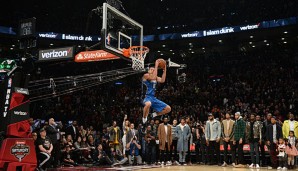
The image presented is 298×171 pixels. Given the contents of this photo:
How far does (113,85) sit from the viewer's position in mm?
30688

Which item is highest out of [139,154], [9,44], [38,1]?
[38,1]

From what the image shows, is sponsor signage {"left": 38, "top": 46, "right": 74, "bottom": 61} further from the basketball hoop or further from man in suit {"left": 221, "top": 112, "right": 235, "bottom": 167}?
man in suit {"left": 221, "top": 112, "right": 235, "bottom": 167}

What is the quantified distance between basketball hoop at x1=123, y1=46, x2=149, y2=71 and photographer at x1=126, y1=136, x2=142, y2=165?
4.85 meters

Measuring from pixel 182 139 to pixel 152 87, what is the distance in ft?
20.9

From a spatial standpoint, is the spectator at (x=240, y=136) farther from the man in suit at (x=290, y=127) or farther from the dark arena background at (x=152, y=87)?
the man in suit at (x=290, y=127)

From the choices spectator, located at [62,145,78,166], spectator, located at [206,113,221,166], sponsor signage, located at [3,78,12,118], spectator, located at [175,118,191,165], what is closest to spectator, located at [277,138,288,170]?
spectator, located at [206,113,221,166]

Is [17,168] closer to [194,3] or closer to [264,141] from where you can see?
[264,141]

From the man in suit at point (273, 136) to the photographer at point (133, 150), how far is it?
223 inches

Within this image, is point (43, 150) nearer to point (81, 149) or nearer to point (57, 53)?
point (81, 149)

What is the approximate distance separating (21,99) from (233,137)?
8700mm

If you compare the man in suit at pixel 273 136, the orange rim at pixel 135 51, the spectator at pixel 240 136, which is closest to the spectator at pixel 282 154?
the man in suit at pixel 273 136

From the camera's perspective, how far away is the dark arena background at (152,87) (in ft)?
32.9

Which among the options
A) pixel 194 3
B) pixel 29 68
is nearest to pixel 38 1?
pixel 194 3

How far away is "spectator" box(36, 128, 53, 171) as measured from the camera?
12.2m
